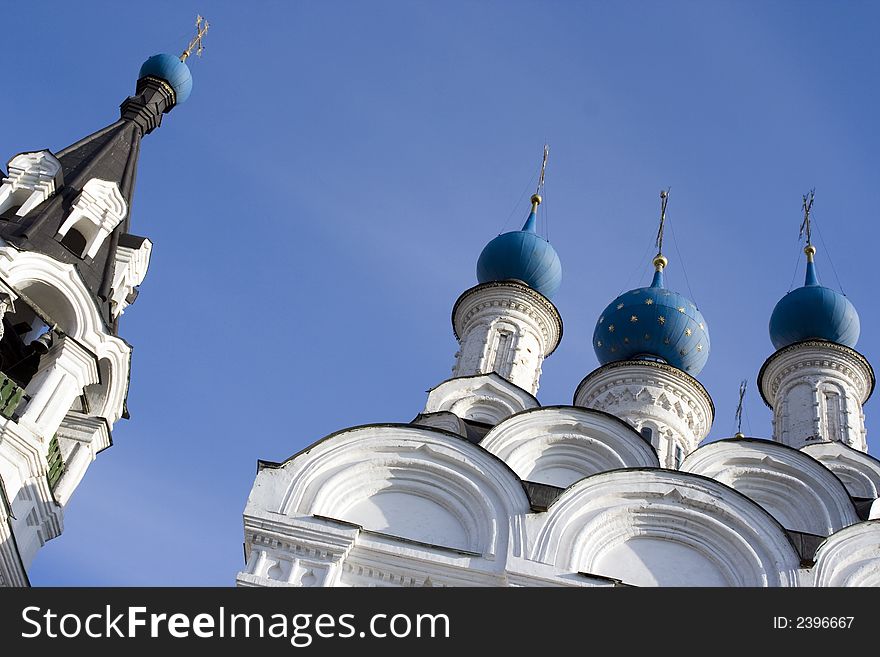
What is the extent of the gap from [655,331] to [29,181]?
7751 millimetres

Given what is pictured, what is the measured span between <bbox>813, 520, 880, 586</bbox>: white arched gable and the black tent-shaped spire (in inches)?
255

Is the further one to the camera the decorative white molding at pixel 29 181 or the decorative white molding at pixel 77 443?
the decorative white molding at pixel 29 181

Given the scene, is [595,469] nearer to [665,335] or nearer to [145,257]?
[665,335]

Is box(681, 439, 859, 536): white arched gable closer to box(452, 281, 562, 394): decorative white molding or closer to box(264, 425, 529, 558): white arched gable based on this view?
box(452, 281, 562, 394): decorative white molding

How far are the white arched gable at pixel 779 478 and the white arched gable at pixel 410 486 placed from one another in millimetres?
3370

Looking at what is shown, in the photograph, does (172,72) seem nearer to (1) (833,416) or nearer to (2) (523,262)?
(2) (523,262)

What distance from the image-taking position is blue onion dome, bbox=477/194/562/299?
14.6 m

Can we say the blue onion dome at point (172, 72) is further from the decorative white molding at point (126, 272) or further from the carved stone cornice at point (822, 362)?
the carved stone cornice at point (822, 362)

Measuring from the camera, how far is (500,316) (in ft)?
45.8

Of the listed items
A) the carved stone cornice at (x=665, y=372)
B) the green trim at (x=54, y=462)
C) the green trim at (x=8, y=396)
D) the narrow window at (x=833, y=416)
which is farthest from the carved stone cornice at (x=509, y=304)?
the green trim at (x=8, y=396)

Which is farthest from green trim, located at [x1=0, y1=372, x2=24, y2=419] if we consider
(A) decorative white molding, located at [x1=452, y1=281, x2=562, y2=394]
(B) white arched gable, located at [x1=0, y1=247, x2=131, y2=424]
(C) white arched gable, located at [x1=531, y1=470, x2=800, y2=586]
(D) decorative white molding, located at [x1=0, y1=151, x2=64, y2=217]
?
(A) decorative white molding, located at [x1=452, y1=281, x2=562, y2=394]

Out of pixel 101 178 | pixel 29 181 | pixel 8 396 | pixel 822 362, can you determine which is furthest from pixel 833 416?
pixel 29 181

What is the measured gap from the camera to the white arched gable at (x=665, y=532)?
777 cm
